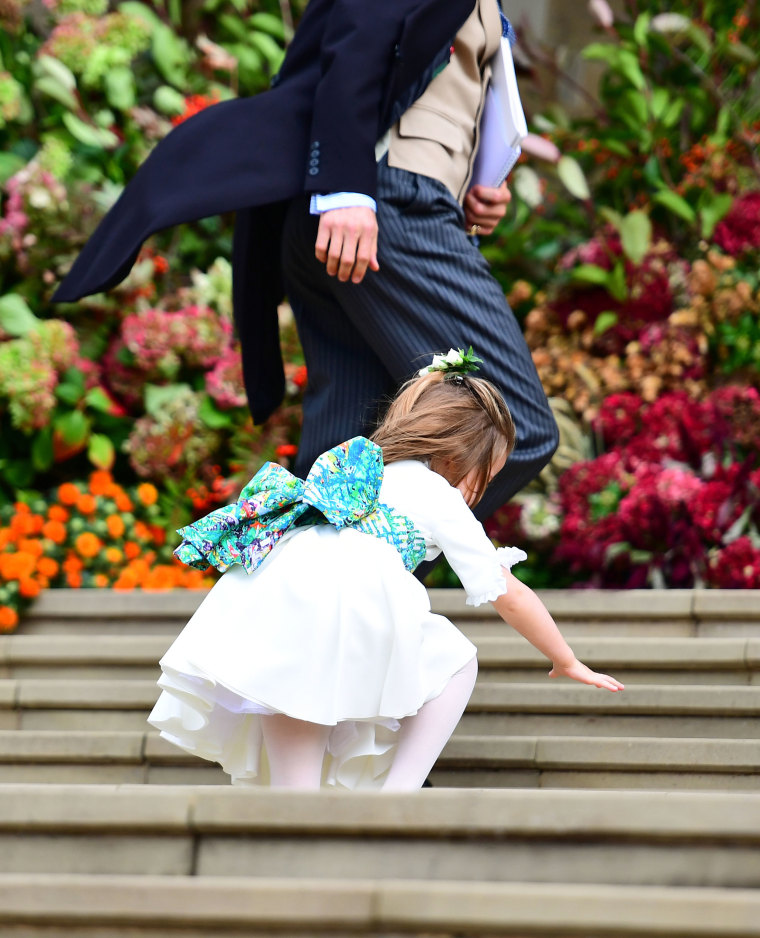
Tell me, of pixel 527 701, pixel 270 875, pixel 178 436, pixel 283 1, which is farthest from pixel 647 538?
pixel 283 1

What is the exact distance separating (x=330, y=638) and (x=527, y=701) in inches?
29.6

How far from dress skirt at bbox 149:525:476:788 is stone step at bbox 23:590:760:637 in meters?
0.96

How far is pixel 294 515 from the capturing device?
1.92 meters

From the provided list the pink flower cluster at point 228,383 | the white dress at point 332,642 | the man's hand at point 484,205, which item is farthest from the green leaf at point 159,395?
the white dress at point 332,642

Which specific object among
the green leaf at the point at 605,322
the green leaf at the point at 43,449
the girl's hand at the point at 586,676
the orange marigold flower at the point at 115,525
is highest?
the green leaf at the point at 605,322

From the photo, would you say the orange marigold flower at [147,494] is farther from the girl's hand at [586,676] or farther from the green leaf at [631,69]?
the green leaf at [631,69]

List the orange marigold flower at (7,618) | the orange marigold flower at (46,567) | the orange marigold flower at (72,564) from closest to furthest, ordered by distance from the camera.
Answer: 1. the orange marigold flower at (7,618)
2. the orange marigold flower at (46,567)
3. the orange marigold flower at (72,564)

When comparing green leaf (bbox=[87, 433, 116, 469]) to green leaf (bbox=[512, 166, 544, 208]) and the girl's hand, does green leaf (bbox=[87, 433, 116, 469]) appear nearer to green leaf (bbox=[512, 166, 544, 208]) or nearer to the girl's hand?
green leaf (bbox=[512, 166, 544, 208])

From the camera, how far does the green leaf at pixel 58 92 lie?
4020 millimetres

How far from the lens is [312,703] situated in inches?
70.1

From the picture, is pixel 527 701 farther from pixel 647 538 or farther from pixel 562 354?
pixel 562 354

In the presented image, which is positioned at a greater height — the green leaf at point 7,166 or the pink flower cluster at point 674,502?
the green leaf at point 7,166

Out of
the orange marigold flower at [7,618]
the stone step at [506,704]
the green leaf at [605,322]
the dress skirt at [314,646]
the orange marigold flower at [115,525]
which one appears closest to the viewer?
the dress skirt at [314,646]

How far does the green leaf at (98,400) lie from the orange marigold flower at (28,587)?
0.74 meters
